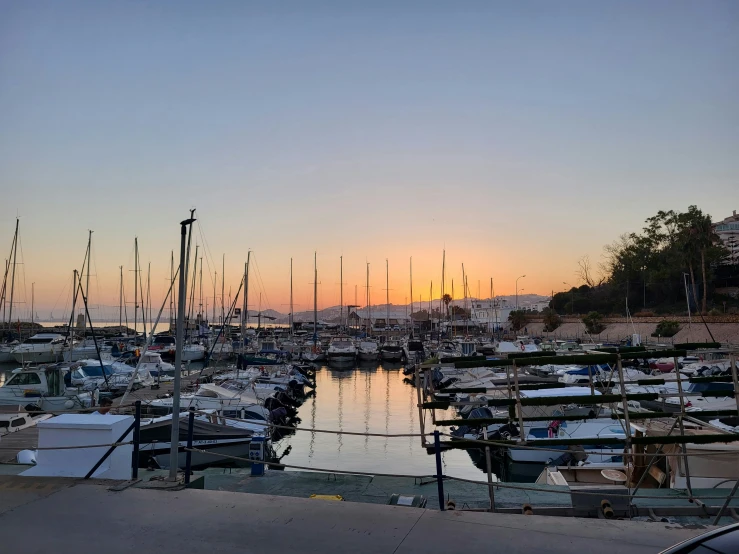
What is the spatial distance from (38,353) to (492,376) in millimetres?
47711

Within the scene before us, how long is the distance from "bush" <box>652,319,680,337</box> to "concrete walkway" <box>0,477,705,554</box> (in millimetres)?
63807

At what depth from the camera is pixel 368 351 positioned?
7006cm

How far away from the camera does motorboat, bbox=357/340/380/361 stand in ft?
227

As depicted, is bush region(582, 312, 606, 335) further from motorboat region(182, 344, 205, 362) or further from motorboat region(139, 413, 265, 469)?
motorboat region(139, 413, 265, 469)

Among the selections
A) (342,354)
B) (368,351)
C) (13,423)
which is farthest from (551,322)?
(13,423)

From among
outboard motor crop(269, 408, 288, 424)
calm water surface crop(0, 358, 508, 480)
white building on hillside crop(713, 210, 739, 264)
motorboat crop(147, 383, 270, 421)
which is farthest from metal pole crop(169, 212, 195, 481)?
white building on hillside crop(713, 210, 739, 264)

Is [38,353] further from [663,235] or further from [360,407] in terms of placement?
[663,235]

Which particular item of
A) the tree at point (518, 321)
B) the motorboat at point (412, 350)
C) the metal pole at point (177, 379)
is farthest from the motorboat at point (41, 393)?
the tree at point (518, 321)

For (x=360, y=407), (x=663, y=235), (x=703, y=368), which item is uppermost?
(x=663, y=235)

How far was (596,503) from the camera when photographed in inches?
310

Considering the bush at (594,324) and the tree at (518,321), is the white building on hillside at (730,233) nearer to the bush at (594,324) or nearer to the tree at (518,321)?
→ the tree at (518,321)

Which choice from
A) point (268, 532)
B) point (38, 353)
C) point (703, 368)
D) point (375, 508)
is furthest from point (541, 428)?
point (38, 353)

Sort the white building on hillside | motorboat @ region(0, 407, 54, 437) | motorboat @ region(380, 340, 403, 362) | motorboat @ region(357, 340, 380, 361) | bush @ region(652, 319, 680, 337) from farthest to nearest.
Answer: the white building on hillside
motorboat @ region(357, 340, 380, 361)
motorboat @ region(380, 340, 403, 362)
bush @ region(652, 319, 680, 337)
motorboat @ region(0, 407, 54, 437)

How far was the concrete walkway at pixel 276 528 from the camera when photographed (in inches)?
220
